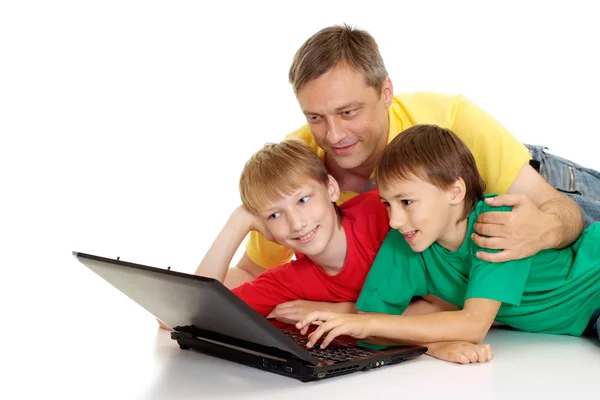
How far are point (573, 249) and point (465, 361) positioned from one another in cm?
62

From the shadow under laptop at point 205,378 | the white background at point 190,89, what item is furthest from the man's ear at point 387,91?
the white background at point 190,89

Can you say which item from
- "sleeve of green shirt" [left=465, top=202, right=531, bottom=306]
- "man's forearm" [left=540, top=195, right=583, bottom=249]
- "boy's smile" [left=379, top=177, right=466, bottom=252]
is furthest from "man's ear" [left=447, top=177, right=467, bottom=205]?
"man's forearm" [left=540, top=195, right=583, bottom=249]

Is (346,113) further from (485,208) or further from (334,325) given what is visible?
(334,325)

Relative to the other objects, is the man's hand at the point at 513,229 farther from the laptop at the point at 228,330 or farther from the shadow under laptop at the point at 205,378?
the shadow under laptop at the point at 205,378

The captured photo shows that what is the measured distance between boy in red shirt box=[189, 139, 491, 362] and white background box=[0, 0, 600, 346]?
5.37ft

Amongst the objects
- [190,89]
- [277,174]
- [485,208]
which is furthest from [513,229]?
[190,89]

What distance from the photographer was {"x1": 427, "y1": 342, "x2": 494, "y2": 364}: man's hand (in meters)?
2.08

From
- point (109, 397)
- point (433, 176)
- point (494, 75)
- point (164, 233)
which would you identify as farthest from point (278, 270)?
point (494, 75)

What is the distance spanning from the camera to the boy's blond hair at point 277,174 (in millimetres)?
2381

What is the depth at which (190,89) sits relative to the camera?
14.9 ft

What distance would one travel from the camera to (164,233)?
4.33 m

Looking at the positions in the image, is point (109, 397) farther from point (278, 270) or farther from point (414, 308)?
point (414, 308)

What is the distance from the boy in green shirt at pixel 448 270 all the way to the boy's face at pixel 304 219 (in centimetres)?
19

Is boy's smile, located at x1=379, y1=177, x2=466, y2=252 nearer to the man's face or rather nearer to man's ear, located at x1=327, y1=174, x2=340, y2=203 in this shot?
man's ear, located at x1=327, y1=174, x2=340, y2=203
